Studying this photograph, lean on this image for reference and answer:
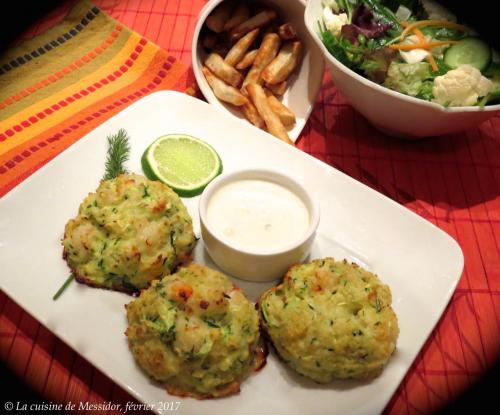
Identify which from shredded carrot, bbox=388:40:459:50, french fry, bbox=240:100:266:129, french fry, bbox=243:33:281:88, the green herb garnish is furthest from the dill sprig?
shredded carrot, bbox=388:40:459:50

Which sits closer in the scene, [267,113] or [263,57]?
[267,113]

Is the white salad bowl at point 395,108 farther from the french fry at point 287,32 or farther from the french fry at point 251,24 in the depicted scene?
the french fry at point 251,24

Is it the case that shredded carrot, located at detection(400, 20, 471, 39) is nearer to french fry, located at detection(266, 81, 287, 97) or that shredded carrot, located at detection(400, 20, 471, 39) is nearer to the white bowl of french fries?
the white bowl of french fries

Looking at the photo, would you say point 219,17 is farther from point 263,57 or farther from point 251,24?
point 263,57

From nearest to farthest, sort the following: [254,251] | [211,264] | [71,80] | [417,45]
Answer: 1. [254,251]
2. [211,264]
3. [417,45]
4. [71,80]

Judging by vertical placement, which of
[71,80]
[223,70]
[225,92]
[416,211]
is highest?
[223,70]

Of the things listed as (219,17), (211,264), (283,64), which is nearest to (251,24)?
(219,17)

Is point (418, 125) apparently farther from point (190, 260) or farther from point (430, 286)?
point (190, 260)
